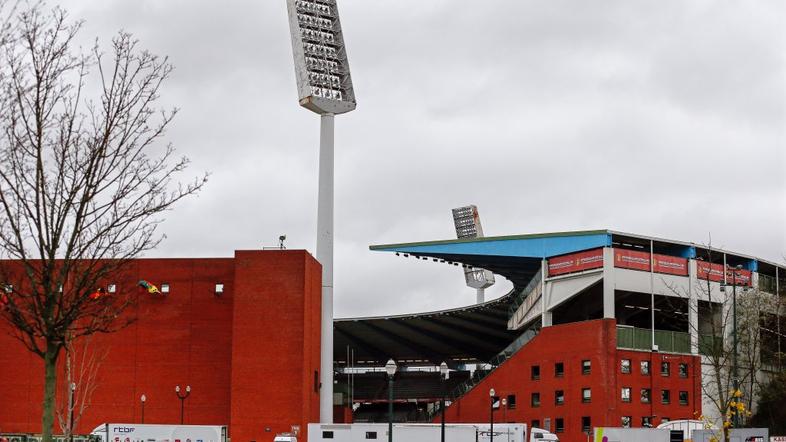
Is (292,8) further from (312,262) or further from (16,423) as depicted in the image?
(16,423)

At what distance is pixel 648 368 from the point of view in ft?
241

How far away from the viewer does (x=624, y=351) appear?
7231 cm

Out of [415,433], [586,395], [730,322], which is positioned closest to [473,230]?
[730,322]

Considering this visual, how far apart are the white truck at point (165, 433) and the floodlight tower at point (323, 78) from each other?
2647 cm

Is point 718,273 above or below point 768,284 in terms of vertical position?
above

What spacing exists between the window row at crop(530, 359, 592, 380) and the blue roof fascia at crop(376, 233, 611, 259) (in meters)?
7.47

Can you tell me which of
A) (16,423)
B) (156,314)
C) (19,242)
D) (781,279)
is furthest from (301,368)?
(19,242)

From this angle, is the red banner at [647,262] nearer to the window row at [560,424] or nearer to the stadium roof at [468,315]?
the stadium roof at [468,315]

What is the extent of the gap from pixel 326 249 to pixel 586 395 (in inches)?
838

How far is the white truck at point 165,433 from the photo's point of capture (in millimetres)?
51312

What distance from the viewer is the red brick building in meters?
66.7

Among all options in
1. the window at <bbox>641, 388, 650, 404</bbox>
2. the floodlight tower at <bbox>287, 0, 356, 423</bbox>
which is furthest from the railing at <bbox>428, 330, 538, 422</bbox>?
the floodlight tower at <bbox>287, 0, 356, 423</bbox>

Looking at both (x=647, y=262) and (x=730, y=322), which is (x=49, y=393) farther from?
(x=730, y=322)

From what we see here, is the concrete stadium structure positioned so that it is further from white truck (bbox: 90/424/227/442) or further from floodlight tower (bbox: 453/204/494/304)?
floodlight tower (bbox: 453/204/494/304)
